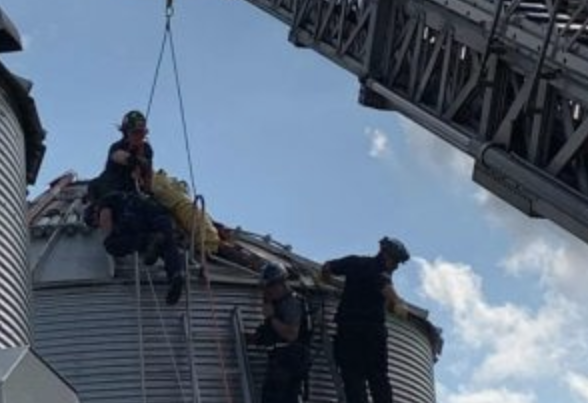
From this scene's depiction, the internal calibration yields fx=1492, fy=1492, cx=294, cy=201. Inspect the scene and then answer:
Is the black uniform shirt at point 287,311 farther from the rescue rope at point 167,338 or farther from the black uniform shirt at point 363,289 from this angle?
the rescue rope at point 167,338

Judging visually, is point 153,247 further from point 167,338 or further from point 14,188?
point 14,188

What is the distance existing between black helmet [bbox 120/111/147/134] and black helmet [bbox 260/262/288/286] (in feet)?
7.05

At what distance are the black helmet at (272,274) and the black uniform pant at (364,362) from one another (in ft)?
3.00

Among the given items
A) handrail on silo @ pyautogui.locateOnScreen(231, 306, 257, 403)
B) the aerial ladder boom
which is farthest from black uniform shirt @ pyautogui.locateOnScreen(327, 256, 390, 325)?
the aerial ladder boom

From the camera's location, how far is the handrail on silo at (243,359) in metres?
17.1

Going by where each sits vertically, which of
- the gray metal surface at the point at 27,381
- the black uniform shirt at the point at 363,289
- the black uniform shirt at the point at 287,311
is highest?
the gray metal surface at the point at 27,381

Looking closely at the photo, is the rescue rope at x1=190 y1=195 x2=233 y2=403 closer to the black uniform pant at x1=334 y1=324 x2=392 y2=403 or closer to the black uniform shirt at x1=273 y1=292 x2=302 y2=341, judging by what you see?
the black uniform shirt at x1=273 y1=292 x2=302 y2=341

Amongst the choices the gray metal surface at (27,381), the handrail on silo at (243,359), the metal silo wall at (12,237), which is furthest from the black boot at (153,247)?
the gray metal surface at (27,381)

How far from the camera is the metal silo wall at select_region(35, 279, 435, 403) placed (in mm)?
16938

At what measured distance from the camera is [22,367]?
30.6 feet

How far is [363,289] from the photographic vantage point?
55.7ft

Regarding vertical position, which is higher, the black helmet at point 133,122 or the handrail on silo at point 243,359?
the black helmet at point 133,122

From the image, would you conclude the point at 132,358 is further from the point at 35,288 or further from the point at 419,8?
the point at 419,8

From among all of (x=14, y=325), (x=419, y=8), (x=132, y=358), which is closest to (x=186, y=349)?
(x=132, y=358)
